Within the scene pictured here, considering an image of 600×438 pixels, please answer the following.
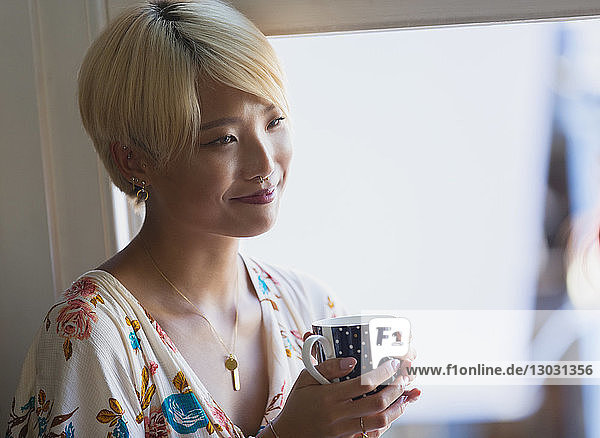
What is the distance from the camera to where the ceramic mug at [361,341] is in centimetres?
88

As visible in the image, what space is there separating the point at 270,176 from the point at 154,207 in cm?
20

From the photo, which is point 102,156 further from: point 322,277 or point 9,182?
point 322,277

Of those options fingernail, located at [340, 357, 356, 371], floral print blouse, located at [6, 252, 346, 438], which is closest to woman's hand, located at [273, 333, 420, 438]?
fingernail, located at [340, 357, 356, 371]

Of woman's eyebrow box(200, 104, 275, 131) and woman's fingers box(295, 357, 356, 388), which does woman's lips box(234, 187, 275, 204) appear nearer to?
woman's eyebrow box(200, 104, 275, 131)

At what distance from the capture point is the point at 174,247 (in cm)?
107

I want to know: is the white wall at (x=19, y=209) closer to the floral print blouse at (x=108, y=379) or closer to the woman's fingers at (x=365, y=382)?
the floral print blouse at (x=108, y=379)

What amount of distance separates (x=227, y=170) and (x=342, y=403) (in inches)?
13.2

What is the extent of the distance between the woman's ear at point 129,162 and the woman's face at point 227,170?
19 millimetres

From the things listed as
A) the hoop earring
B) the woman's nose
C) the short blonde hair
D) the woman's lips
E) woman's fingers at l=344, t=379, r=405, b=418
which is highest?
the short blonde hair

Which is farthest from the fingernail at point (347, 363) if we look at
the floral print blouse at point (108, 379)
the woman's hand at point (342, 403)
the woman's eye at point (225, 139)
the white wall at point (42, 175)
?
the white wall at point (42, 175)

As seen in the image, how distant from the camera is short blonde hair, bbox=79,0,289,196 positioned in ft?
3.06

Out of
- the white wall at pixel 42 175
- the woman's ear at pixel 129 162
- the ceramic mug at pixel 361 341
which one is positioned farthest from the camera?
the white wall at pixel 42 175

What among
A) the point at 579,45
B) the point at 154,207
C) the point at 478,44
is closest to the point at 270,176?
the point at 154,207

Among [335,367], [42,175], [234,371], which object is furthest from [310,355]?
[42,175]
